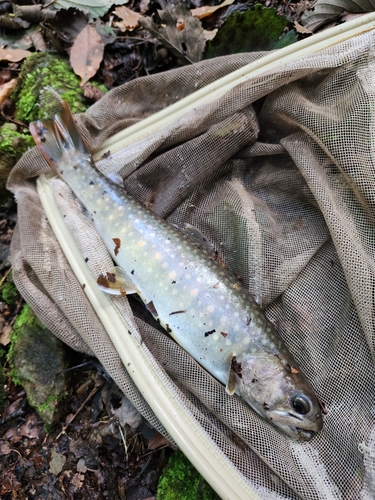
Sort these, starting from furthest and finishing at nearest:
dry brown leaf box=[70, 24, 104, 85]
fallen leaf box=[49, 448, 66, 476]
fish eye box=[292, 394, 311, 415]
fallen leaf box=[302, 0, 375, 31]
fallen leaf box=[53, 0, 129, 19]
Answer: fallen leaf box=[53, 0, 129, 19] < dry brown leaf box=[70, 24, 104, 85] < fallen leaf box=[302, 0, 375, 31] < fallen leaf box=[49, 448, 66, 476] < fish eye box=[292, 394, 311, 415]

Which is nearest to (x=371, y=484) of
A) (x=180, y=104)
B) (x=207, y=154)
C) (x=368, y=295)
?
(x=368, y=295)

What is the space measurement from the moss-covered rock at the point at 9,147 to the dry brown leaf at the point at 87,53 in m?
0.66

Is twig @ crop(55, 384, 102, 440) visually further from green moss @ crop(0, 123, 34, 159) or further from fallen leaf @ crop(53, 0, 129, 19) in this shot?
fallen leaf @ crop(53, 0, 129, 19)

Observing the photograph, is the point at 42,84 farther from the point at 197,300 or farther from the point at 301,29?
the point at 197,300

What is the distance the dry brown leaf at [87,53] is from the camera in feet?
10.3

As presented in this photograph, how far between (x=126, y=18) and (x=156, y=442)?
3445mm

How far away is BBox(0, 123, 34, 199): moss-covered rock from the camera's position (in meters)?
2.83

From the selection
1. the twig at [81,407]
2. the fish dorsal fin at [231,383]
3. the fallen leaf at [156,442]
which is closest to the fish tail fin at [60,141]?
the twig at [81,407]

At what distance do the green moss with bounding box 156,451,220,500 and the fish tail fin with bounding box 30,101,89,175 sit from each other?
6.13 feet

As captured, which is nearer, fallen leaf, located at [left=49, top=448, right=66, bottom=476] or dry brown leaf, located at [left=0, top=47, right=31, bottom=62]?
fallen leaf, located at [left=49, top=448, right=66, bottom=476]

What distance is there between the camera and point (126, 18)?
3.51 metres

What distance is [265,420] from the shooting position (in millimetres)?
1917

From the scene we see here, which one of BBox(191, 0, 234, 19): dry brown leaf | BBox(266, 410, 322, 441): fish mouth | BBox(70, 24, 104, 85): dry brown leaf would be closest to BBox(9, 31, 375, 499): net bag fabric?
BBox(266, 410, 322, 441): fish mouth

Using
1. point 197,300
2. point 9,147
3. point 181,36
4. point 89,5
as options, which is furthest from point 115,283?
point 89,5
